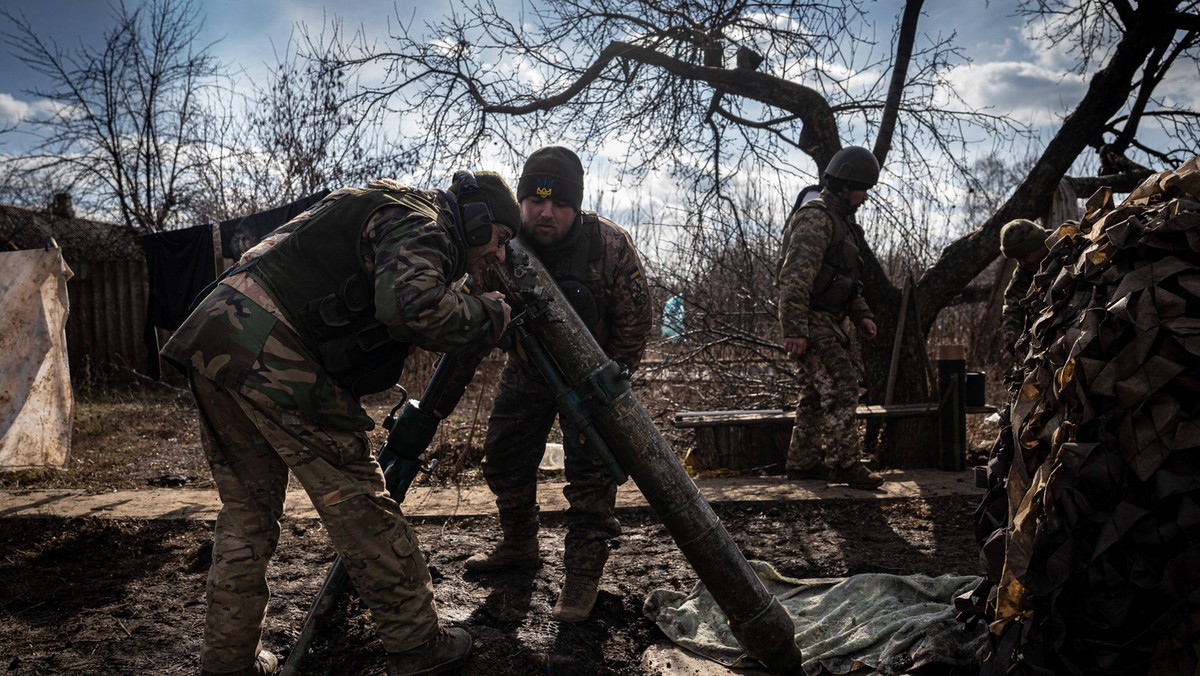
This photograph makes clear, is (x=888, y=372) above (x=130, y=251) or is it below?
below

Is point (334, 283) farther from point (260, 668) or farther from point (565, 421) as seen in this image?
point (260, 668)

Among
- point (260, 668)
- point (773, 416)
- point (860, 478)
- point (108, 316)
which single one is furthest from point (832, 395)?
point (108, 316)

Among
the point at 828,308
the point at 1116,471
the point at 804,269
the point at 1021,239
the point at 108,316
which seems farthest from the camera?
the point at 108,316

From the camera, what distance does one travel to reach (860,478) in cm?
→ 527

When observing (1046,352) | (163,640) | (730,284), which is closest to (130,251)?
(730,284)

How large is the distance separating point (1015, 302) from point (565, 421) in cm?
408

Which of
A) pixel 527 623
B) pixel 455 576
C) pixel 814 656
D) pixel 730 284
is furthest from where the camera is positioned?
pixel 730 284

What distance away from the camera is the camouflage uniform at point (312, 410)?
2.30 m

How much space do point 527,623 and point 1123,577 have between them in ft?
7.15

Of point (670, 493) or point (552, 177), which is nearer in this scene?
point (670, 493)

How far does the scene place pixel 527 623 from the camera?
3.19 m

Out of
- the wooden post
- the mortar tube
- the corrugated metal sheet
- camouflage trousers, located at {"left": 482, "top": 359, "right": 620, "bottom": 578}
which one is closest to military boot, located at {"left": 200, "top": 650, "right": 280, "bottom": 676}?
camouflage trousers, located at {"left": 482, "top": 359, "right": 620, "bottom": 578}

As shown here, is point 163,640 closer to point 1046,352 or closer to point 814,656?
point 814,656

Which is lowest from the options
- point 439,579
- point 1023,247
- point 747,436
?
point 439,579
